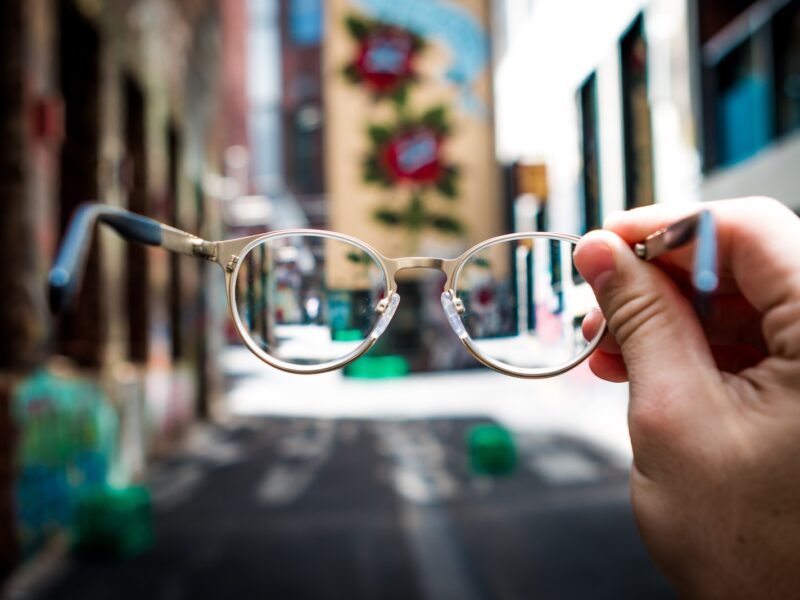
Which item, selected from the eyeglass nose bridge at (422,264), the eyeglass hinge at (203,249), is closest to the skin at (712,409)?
the eyeglass nose bridge at (422,264)

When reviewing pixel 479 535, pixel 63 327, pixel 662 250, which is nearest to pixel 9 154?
pixel 63 327

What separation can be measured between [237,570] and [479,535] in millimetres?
1666

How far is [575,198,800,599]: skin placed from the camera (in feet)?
2.84

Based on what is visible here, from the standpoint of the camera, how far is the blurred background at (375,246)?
3068 mm

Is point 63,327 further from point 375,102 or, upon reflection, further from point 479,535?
point 375,102

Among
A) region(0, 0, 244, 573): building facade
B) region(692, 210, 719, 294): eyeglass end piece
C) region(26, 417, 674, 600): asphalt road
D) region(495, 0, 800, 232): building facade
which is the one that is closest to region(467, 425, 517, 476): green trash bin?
region(26, 417, 674, 600): asphalt road

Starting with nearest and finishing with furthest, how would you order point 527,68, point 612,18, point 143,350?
point 612,18
point 527,68
point 143,350

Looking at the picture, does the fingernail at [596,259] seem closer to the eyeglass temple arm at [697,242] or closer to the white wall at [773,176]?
the eyeglass temple arm at [697,242]

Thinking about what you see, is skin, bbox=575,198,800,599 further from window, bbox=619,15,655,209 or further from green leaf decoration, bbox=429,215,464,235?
green leaf decoration, bbox=429,215,464,235

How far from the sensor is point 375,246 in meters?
7.67

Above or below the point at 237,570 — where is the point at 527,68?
→ above

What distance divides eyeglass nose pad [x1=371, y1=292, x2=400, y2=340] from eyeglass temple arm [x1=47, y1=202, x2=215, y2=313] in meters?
0.29

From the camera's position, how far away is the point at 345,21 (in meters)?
10.8

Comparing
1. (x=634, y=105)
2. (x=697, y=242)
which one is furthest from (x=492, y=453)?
(x=697, y=242)
